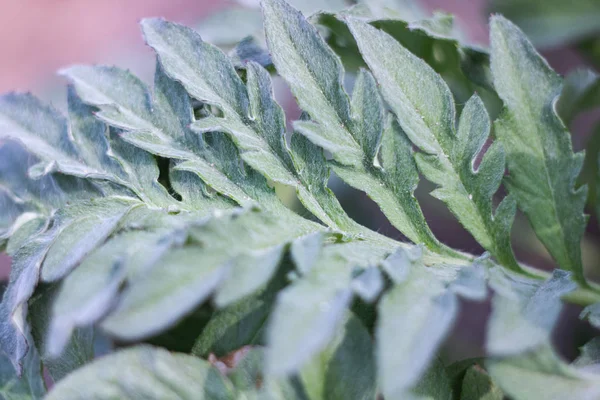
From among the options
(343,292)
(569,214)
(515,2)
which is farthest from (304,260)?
(515,2)

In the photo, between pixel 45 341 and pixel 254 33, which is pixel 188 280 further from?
pixel 254 33

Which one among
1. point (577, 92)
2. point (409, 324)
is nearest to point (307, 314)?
point (409, 324)

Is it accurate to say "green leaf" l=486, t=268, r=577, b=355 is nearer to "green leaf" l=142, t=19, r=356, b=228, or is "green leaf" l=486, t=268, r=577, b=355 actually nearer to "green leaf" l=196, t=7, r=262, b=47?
"green leaf" l=142, t=19, r=356, b=228

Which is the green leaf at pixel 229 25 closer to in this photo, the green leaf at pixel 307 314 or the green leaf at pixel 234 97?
the green leaf at pixel 234 97

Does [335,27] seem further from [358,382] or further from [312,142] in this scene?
[358,382]

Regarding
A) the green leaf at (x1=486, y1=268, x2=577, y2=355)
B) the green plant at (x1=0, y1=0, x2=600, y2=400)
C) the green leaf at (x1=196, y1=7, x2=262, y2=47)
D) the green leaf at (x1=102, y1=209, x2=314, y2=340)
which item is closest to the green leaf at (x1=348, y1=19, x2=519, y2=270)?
the green plant at (x1=0, y1=0, x2=600, y2=400)

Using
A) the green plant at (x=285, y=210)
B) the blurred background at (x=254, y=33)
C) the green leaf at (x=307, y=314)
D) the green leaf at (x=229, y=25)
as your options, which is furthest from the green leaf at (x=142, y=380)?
the green leaf at (x=229, y=25)
